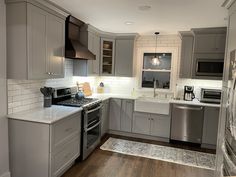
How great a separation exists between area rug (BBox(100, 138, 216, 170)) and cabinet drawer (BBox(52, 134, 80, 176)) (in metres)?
0.85

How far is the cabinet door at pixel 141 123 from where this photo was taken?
13.5 feet

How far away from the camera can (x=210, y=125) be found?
3688 millimetres

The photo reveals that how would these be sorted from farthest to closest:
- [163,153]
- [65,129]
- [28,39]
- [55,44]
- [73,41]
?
1. [163,153]
2. [73,41]
3. [55,44]
4. [65,129]
5. [28,39]

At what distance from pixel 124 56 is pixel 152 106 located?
1.43 m

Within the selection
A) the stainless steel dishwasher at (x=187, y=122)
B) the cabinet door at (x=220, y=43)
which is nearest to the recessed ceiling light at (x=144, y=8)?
the cabinet door at (x=220, y=43)

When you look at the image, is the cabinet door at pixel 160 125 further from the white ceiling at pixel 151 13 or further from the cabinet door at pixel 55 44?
the cabinet door at pixel 55 44

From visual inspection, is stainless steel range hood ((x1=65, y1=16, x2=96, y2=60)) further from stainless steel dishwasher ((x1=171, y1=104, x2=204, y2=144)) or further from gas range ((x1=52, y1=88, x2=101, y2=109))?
stainless steel dishwasher ((x1=171, y1=104, x2=204, y2=144))

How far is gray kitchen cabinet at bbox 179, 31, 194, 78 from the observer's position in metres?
4.02

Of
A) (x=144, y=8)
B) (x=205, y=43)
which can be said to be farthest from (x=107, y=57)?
(x=205, y=43)

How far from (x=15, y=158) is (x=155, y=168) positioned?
207 centimetres

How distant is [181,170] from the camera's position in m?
2.92

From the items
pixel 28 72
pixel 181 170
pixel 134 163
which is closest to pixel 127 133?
pixel 134 163

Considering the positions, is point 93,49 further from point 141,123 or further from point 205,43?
point 205,43

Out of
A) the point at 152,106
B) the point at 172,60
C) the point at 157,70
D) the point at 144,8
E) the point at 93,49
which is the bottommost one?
the point at 152,106
